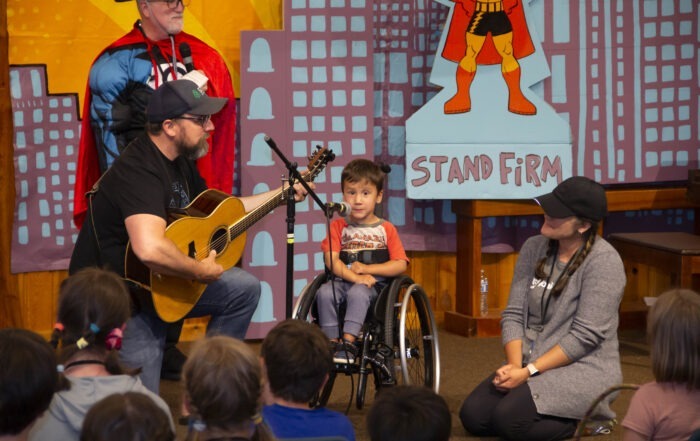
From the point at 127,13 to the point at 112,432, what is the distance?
11.5 feet

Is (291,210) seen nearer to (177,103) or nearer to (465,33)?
(177,103)

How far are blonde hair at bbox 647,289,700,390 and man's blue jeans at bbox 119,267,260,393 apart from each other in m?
1.84

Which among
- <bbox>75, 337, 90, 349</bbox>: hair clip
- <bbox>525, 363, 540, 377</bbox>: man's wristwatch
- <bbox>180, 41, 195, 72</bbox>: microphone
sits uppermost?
<bbox>180, 41, 195, 72</bbox>: microphone

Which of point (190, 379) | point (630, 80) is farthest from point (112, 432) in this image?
point (630, 80)

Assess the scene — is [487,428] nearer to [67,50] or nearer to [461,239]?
[461,239]

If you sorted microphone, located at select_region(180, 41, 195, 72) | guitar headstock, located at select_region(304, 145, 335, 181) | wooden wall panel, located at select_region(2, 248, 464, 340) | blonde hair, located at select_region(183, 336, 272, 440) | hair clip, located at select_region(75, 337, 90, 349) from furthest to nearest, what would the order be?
1. wooden wall panel, located at select_region(2, 248, 464, 340)
2. microphone, located at select_region(180, 41, 195, 72)
3. guitar headstock, located at select_region(304, 145, 335, 181)
4. hair clip, located at select_region(75, 337, 90, 349)
5. blonde hair, located at select_region(183, 336, 272, 440)

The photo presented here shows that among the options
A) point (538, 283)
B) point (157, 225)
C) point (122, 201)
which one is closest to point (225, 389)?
point (157, 225)

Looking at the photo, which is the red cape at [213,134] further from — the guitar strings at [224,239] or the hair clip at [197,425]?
the hair clip at [197,425]

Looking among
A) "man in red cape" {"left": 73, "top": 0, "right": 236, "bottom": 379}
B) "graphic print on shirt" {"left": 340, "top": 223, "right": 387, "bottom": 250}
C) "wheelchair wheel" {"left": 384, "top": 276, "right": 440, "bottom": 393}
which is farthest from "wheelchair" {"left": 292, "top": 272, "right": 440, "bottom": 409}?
"man in red cape" {"left": 73, "top": 0, "right": 236, "bottom": 379}

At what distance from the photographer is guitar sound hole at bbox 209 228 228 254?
13.2 feet

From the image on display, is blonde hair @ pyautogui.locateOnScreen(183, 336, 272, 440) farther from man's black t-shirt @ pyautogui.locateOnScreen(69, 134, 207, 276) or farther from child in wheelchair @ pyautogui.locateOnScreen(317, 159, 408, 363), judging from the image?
child in wheelchair @ pyautogui.locateOnScreen(317, 159, 408, 363)

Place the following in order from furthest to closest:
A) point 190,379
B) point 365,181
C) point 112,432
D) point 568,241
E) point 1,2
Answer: point 1,2 < point 365,181 < point 568,241 < point 190,379 < point 112,432

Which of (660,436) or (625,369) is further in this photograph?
(625,369)

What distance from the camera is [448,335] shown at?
5.55 m
